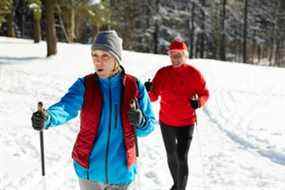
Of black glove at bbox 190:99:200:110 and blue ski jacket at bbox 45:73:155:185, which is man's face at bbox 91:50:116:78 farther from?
black glove at bbox 190:99:200:110

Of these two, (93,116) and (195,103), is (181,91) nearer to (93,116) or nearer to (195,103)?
(195,103)

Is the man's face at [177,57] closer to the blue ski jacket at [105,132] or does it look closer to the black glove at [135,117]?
the blue ski jacket at [105,132]

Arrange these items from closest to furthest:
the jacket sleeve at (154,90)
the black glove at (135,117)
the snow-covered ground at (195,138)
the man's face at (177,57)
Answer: the black glove at (135,117)
the man's face at (177,57)
the jacket sleeve at (154,90)
the snow-covered ground at (195,138)

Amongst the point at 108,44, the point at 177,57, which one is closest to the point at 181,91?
the point at 177,57

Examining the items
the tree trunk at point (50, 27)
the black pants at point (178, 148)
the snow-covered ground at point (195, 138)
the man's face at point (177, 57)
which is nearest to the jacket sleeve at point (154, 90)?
the man's face at point (177, 57)

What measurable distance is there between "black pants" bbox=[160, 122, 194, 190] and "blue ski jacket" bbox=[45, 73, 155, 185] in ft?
9.13

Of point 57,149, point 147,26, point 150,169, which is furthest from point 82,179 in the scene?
point 147,26

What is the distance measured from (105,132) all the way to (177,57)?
3.01 m

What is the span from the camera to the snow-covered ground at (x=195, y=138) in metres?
8.49

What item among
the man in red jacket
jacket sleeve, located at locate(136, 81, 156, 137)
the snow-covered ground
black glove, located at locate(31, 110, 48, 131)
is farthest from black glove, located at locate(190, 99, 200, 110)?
black glove, located at locate(31, 110, 48, 131)

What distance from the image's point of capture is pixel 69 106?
3.97 meters

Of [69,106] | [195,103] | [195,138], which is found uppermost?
[69,106]

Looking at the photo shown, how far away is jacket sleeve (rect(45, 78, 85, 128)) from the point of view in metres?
3.90

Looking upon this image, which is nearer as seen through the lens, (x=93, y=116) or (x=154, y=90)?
(x=93, y=116)
